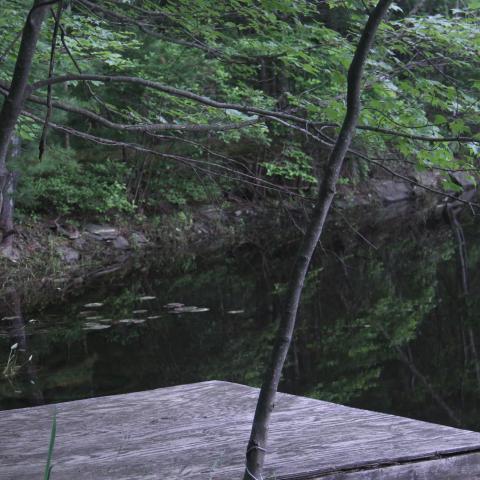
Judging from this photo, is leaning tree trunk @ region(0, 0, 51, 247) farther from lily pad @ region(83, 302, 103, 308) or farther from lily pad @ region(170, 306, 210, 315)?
lily pad @ region(83, 302, 103, 308)

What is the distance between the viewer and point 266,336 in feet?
30.3

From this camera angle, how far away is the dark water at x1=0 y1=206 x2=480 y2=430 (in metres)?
7.15

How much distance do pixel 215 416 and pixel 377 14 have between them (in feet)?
6.53

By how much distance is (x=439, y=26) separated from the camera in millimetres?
3590

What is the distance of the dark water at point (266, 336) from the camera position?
23.5ft

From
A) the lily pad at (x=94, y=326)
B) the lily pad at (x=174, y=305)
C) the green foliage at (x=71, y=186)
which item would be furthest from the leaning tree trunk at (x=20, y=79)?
the green foliage at (x=71, y=186)

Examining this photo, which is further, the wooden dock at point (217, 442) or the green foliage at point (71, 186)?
the green foliage at point (71, 186)

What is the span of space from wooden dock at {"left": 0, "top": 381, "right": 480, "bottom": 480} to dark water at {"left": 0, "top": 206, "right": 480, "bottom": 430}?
2056 millimetres

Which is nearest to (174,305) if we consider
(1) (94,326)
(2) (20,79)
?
(1) (94,326)

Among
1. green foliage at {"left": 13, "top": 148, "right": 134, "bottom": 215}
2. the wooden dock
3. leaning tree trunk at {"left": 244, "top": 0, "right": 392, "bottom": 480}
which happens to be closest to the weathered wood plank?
the wooden dock

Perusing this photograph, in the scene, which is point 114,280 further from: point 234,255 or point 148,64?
point 148,64

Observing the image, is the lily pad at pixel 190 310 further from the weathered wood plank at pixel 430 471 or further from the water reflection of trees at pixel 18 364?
the weathered wood plank at pixel 430 471

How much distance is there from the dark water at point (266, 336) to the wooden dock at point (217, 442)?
206 cm

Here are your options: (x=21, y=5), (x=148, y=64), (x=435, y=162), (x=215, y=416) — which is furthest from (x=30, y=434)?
(x=148, y=64)
